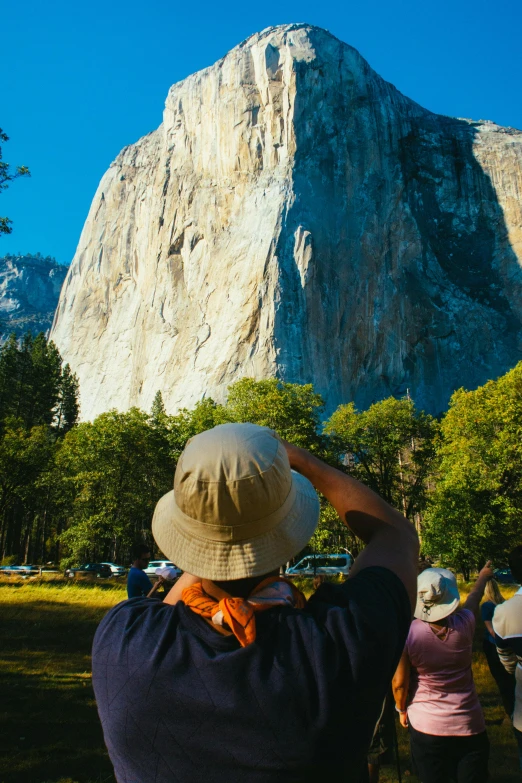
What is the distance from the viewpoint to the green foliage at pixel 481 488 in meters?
26.8

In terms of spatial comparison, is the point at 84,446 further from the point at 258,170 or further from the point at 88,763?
the point at 258,170

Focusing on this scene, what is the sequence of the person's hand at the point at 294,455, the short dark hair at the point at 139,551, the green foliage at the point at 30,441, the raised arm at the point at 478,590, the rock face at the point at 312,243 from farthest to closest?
the rock face at the point at 312,243
the green foliage at the point at 30,441
the short dark hair at the point at 139,551
the raised arm at the point at 478,590
the person's hand at the point at 294,455

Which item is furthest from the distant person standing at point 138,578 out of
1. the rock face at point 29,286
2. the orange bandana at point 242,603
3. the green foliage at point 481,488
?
the rock face at point 29,286

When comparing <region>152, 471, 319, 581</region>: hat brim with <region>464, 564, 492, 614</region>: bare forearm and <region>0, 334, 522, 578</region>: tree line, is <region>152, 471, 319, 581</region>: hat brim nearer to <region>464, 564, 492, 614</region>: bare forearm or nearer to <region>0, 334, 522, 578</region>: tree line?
<region>464, 564, 492, 614</region>: bare forearm

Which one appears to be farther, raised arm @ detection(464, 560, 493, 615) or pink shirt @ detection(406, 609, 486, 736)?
raised arm @ detection(464, 560, 493, 615)

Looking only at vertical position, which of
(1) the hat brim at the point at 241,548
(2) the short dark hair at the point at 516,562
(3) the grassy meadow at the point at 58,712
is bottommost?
(3) the grassy meadow at the point at 58,712

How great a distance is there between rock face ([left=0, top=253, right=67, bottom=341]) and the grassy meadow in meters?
166

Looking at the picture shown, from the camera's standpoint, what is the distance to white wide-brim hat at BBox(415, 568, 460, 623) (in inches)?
159

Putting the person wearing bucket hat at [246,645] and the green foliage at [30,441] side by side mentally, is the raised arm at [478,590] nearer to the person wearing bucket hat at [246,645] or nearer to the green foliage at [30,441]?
the person wearing bucket hat at [246,645]

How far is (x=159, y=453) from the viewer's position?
38094mm

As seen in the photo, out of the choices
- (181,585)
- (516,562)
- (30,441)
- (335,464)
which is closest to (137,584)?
(516,562)

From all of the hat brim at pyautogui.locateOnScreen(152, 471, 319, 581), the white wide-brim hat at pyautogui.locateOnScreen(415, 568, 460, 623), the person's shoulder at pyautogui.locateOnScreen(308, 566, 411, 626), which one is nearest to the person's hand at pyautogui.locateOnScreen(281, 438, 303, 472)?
the hat brim at pyautogui.locateOnScreen(152, 471, 319, 581)

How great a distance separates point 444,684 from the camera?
3.97 meters

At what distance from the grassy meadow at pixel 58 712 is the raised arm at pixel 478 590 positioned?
218cm
